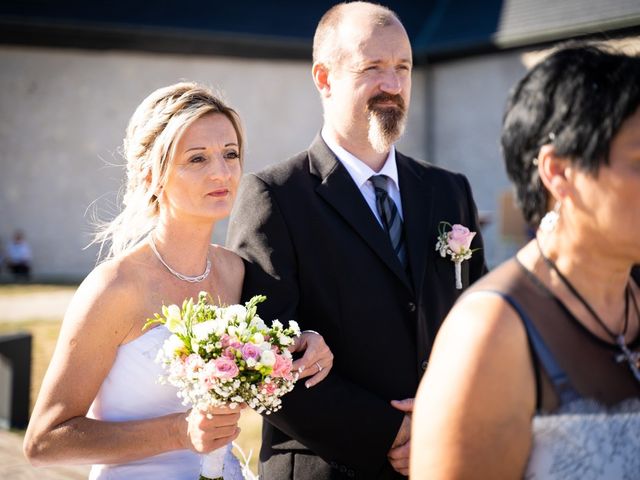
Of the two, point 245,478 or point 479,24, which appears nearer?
point 245,478

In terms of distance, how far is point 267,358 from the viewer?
287 centimetres

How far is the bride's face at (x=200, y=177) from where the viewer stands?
3.50 meters

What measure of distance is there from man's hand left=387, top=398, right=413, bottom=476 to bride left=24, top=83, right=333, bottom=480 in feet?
1.31

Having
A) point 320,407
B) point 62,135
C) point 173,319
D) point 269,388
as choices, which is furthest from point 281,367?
point 62,135

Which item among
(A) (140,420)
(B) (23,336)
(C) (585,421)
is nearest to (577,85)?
(C) (585,421)

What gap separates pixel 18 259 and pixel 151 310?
67.0 feet

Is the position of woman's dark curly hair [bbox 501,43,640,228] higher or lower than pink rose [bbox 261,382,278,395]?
higher

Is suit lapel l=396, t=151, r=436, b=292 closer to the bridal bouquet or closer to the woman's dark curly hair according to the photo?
the bridal bouquet

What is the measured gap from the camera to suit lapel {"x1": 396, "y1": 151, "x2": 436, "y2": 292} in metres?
3.69

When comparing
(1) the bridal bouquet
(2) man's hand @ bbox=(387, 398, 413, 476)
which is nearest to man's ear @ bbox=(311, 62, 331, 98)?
(1) the bridal bouquet

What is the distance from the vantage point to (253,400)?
2898 mm

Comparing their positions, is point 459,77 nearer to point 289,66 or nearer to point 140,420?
point 289,66

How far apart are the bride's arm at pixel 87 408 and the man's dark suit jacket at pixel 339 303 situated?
53cm

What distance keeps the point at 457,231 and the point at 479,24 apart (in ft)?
74.3
